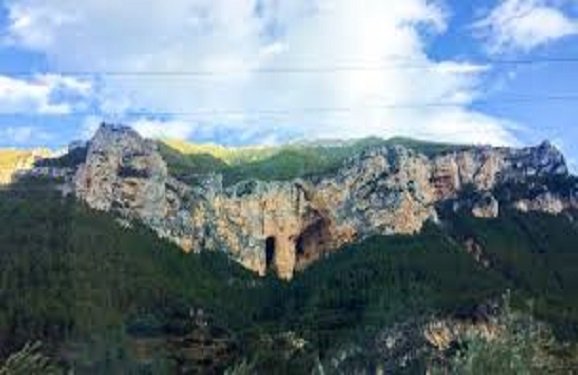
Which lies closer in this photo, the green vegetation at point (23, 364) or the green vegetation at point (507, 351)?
the green vegetation at point (23, 364)

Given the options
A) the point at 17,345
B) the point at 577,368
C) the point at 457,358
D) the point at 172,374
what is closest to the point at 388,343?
the point at 172,374

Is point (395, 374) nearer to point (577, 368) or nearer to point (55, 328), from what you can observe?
point (55, 328)

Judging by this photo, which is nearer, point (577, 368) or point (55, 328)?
point (577, 368)

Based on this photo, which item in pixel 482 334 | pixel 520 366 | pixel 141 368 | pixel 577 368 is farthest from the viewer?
pixel 141 368

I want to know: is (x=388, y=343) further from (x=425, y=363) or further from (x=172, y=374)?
(x=172, y=374)

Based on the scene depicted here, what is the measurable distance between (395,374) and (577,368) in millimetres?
107764

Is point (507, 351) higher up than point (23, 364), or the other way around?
point (507, 351)

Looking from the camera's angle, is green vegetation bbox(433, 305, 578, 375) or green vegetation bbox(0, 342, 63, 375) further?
green vegetation bbox(433, 305, 578, 375)

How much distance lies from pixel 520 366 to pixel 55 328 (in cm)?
15194

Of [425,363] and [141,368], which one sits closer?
[141,368]

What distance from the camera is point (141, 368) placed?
157750mm

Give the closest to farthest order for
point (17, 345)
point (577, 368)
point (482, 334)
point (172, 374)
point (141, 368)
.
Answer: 1. point (482, 334)
2. point (577, 368)
3. point (141, 368)
4. point (172, 374)
5. point (17, 345)

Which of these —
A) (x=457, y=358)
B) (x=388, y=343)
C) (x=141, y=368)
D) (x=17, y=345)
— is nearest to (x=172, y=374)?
(x=141, y=368)

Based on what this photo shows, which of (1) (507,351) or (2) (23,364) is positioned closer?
(2) (23,364)
